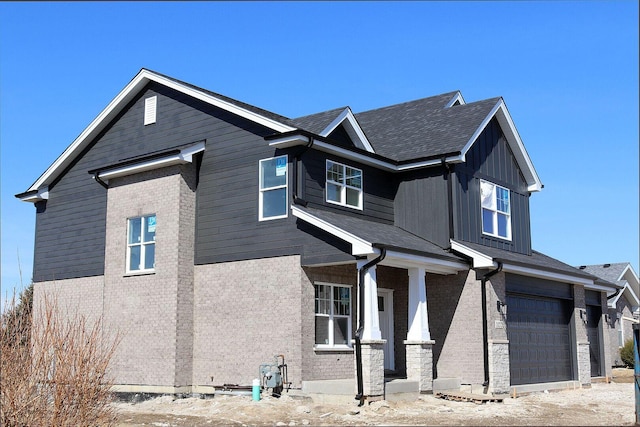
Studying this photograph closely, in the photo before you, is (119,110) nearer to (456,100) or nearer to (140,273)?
(140,273)

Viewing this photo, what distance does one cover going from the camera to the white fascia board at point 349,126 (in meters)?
21.0

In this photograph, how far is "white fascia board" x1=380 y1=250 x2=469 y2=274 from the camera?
60.7 feet

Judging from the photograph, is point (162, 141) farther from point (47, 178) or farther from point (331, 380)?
point (331, 380)

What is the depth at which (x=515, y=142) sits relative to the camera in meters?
25.3

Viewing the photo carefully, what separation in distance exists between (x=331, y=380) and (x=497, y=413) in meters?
4.27

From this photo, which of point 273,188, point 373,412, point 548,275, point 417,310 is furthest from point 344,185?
point 548,275

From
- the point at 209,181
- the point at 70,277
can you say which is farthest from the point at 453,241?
the point at 70,277

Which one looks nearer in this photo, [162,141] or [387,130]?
[162,141]

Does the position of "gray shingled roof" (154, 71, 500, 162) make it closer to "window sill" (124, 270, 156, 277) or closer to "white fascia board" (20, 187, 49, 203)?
"window sill" (124, 270, 156, 277)

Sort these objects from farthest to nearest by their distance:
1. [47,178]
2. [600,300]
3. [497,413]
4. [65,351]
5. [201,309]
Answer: [600,300] → [47,178] → [201,309] → [497,413] → [65,351]

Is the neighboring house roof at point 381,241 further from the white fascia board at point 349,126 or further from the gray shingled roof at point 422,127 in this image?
the gray shingled roof at point 422,127

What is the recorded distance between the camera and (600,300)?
95.9 ft

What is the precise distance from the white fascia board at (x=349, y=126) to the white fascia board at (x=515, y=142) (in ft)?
11.6

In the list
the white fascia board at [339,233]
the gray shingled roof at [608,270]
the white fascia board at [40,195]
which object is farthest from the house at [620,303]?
the white fascia board at [40,195]
